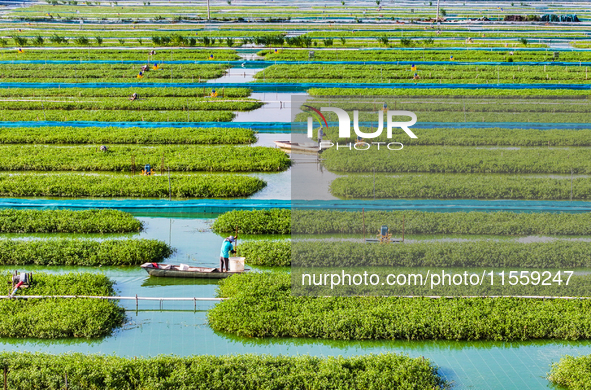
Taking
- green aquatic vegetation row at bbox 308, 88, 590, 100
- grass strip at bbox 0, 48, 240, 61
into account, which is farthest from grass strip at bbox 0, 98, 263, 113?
grass strip at bbox 0, 48, 240, 61

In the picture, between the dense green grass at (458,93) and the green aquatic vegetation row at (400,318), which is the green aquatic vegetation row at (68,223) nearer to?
the green aquatic vegetation row at (400,318)

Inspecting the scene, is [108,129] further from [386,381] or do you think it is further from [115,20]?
[115,20]

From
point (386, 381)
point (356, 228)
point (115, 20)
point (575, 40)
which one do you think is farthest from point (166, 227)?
point (115, 20)

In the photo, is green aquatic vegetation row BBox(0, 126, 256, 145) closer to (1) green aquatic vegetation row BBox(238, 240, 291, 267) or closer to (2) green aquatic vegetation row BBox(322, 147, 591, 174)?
(2) green aquatic vegetation row BBox(322, 147, 591, 174)

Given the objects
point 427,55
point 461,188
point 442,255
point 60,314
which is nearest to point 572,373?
point 442,255

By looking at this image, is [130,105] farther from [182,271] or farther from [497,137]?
[182,271]
